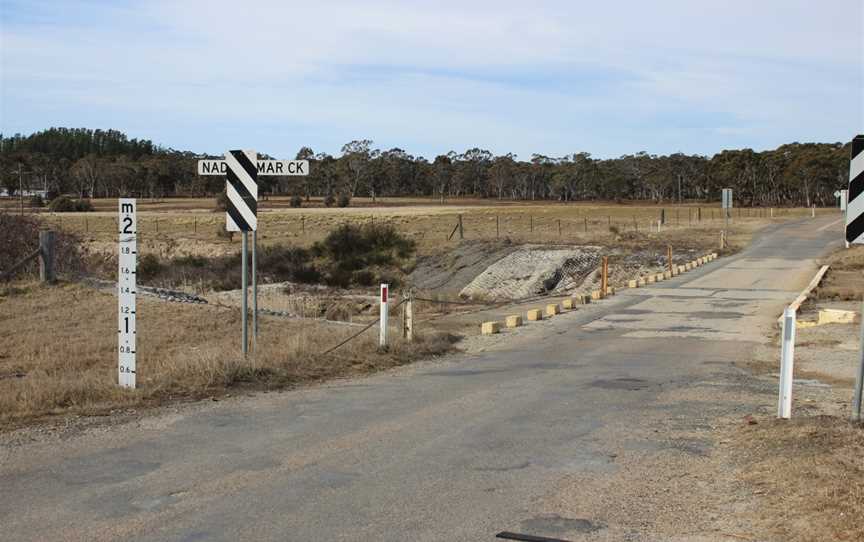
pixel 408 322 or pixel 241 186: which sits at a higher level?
pixel 241 186

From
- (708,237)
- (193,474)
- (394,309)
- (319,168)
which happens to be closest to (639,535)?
(193,474)

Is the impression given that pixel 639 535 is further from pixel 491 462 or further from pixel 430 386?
pixel 430 386

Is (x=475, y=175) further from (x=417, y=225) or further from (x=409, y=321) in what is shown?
(x=409, y=321)

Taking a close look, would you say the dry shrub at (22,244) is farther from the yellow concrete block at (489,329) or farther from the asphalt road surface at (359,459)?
the asphalt road surface at (359,459)

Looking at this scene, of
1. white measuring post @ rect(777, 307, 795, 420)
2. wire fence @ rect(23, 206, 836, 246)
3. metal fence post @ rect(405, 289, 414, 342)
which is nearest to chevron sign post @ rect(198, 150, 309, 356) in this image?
metal fence post @ rect(405, 289, 414, 342)

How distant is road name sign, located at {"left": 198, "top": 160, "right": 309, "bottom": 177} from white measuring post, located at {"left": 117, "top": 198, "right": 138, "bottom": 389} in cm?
172

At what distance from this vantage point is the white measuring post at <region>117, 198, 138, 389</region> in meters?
10.3

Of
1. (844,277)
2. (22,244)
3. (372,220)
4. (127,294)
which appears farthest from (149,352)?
(372,220)

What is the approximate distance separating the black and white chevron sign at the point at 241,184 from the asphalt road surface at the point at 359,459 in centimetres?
252

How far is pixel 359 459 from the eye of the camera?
773 centimetres

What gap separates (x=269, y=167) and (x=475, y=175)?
15160 centimetres

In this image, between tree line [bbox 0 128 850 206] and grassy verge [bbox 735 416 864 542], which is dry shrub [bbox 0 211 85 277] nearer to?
grassy verge [bbox 735 416 864 542]

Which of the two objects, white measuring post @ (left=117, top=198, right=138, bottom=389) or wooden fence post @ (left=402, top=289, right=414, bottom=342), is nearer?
white measuring post @ (left=117, top=198, right=138, bottom=389)

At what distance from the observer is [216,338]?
17.7 metres
